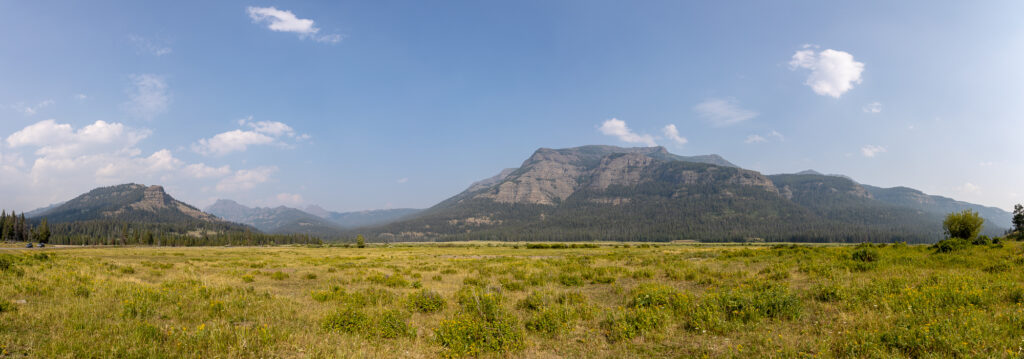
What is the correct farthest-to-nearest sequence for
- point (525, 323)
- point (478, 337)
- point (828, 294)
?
1. point (828, 294)
2. point (525, 323)
3. point (478, 337)

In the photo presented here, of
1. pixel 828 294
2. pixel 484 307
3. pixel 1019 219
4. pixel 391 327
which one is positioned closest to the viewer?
pixel 391 327

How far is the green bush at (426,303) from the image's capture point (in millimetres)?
12547

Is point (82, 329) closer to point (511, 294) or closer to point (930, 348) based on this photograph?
point (511, 294)

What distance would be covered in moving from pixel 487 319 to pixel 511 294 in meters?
4.87

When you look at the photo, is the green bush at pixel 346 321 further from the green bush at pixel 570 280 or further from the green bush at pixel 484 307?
the green bush at pixel 570 280

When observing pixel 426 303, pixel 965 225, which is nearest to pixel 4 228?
pixel 426 303

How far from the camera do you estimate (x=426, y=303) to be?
1281cm

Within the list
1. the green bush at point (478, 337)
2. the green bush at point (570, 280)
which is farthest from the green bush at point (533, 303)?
the green bush at point (570, 280)

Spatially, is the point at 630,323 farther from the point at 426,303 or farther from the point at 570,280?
the point at 570,280

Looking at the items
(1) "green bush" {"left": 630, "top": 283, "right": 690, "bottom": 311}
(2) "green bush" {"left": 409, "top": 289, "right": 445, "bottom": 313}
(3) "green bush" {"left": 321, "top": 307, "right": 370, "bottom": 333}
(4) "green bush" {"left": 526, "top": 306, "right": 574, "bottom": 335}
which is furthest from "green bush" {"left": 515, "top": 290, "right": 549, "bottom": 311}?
(3) "green bush" {"left": 321, "top": 307, "right": 370, "bottom": 333}

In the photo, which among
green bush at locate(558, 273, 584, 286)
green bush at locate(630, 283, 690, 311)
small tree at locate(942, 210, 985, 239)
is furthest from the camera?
small tree at locate(942, 210, 985, 239)

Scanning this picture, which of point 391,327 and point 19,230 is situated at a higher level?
point 19,230

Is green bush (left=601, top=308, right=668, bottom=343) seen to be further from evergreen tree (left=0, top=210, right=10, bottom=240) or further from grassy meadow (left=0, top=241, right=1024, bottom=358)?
evergreen tree (left=0, top=210, right=10, bottom=240)

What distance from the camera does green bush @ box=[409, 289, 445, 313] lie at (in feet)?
41.2
